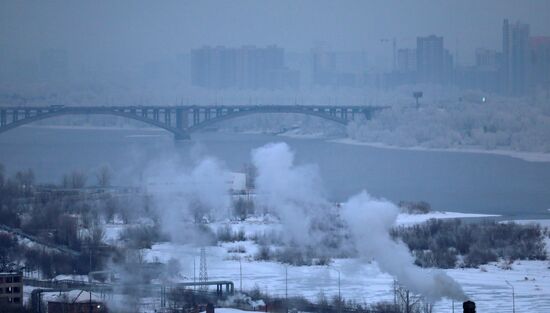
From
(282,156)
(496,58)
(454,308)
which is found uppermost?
(496,58)

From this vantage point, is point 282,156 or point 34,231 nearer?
point 34,231

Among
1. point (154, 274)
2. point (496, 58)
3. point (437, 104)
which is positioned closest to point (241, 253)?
point (154, 274)

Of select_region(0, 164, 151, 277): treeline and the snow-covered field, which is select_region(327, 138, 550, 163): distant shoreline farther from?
the snow-covered field

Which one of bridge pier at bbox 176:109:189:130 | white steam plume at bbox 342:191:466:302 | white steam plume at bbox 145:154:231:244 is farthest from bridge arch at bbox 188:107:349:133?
white steam plume at bbox 342:191:466:302

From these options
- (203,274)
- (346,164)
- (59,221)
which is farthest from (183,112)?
(203,274)

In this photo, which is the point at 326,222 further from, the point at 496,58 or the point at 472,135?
the point at 496,58

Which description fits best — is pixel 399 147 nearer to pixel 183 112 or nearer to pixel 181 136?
pixel 183 112
